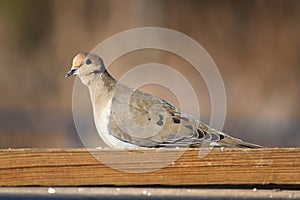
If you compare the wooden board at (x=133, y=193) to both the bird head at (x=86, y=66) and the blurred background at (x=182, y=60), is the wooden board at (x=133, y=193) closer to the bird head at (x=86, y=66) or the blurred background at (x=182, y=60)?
the bird head at (x=86, y=66)

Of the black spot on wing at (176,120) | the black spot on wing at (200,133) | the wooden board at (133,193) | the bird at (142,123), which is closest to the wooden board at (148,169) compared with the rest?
the wooden board at (133,193)

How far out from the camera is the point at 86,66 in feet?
18.9

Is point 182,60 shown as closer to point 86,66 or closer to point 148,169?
point 86,66

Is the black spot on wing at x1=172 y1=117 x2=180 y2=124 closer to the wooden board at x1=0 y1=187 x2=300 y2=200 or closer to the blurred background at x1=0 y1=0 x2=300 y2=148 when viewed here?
the wooden board at x1=0 y1=187 x2=300 y2=200

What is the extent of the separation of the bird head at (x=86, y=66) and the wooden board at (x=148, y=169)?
1878 millimetres

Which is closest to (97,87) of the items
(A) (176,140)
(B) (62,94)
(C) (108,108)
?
(C) (108,108)

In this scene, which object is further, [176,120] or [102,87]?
[102,87]

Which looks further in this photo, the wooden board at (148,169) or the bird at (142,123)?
the bird at (142,123)

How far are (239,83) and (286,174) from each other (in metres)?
8.64

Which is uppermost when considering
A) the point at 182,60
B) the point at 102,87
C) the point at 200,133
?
the point at 182,60

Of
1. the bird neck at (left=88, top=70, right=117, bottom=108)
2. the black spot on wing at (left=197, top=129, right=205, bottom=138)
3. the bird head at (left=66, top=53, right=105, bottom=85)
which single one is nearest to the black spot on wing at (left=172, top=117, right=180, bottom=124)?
the black spot on wing at (left=197, top=129, right=205, bottom=138)

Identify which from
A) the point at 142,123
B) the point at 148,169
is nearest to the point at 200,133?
the point at 142,123

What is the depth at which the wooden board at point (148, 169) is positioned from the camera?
384 cm

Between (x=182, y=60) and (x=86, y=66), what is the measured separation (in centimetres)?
669
